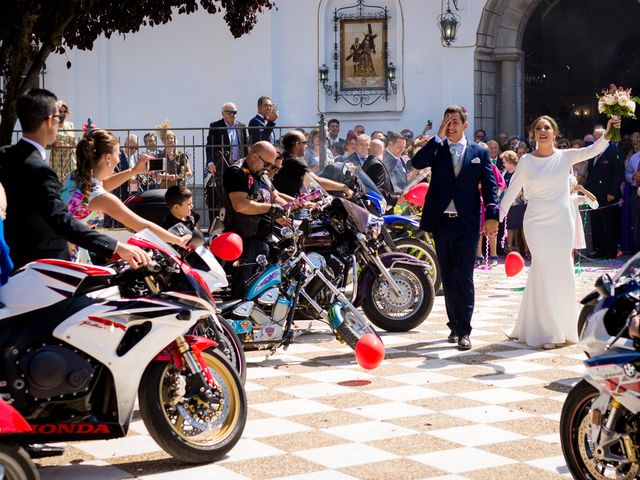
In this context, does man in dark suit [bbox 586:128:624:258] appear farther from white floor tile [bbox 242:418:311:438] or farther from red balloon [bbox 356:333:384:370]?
white floor tile [bbox 242:418:311:438]

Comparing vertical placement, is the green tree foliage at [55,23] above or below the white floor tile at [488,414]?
above

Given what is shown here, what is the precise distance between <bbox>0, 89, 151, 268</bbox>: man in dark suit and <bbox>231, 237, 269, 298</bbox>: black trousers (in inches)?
138

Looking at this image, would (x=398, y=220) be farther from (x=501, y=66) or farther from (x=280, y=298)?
(x=501, y=66)

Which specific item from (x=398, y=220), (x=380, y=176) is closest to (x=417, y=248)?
(x=398, y=220)

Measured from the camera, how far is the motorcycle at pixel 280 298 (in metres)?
8.92

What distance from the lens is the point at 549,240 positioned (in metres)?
10.0

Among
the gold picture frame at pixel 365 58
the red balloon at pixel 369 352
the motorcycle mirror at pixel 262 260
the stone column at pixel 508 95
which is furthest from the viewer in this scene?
the stone column at pixel 508 95

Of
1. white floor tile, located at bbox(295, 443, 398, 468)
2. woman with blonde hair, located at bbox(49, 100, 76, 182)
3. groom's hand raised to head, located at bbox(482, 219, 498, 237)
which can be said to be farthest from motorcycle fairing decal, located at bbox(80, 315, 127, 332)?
woman with blonde hair, located at bbox(49, 100, 76, 182)

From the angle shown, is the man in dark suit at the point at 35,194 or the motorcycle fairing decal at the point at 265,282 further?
the motorcycle fairing decal at the point at 265,282

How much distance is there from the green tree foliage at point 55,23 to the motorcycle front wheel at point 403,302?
2.80 metres

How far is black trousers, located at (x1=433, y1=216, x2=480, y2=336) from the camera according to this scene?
9.83 m

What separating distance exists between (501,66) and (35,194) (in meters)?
17.9

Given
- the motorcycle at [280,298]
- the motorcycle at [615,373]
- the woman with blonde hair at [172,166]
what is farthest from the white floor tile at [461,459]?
the woman with blonde hair at [172,166]

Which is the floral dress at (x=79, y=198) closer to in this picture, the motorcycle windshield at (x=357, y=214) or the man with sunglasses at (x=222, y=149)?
the motorcycle windshield at (x=357, y=214)
